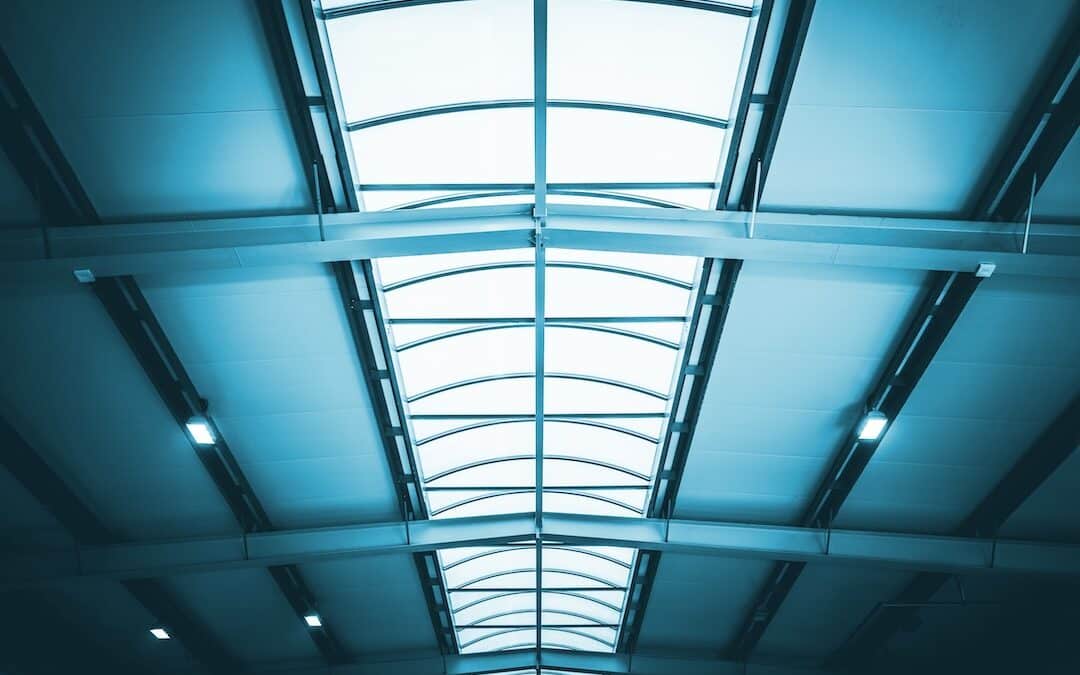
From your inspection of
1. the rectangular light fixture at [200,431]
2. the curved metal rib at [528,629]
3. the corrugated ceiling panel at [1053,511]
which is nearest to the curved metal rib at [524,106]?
the rectangular light fixture at [200,431]

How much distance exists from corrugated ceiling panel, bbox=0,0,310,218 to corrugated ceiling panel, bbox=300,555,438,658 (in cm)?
1161

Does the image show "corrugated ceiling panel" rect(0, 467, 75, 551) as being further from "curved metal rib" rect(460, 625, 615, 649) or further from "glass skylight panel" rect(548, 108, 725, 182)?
"curved metal rib" rect(460, 625, 615, 649)

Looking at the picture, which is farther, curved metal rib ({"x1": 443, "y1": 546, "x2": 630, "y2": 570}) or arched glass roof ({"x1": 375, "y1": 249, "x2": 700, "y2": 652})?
curved metal rib ({"x1": 443, "y1": 546, "x2": 630, "y2": 570})

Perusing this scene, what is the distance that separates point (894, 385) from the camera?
16.4 meters

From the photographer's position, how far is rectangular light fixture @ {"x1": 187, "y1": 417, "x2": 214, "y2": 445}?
16.7 metres

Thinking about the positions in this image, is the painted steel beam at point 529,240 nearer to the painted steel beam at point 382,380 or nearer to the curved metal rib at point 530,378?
the painted steel beam at point 382,380

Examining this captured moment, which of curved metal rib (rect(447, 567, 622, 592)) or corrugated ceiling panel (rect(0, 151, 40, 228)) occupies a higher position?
corrugated ceiling panel (rect(0, 151, 40, 228))

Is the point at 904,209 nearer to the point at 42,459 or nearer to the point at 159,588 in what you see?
the point at 42,459

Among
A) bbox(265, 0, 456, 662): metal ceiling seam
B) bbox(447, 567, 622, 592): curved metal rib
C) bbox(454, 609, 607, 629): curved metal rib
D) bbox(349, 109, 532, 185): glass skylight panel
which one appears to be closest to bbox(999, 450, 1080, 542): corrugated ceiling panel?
bbox(447, 567, 622, 592): curved metal rib

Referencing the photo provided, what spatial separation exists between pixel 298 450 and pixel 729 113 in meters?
11.3

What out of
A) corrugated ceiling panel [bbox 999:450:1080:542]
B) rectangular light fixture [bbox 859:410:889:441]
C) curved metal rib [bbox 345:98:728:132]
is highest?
curved metal rib [bbox 345:98:728:132]

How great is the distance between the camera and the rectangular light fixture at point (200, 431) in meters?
16.7

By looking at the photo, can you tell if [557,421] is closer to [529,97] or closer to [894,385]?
[894,385]

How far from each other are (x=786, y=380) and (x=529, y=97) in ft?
24.9
